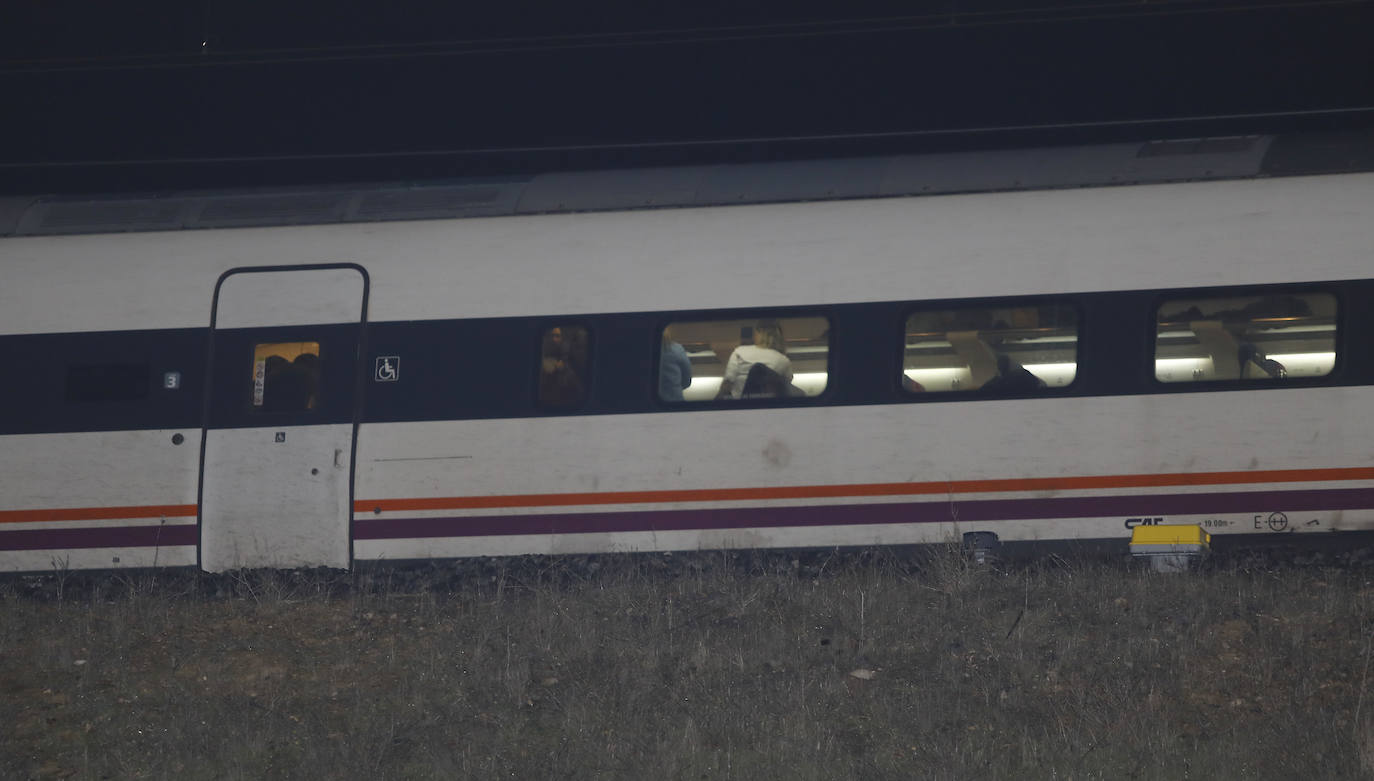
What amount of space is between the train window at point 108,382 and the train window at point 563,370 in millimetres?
3220

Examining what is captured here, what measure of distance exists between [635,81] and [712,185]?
5486mm

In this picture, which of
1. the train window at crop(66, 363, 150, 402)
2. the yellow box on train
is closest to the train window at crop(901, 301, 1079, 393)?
the yellow box on train

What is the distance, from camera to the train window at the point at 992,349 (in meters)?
9.42

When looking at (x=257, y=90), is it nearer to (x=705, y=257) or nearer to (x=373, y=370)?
(x=373, y=370)

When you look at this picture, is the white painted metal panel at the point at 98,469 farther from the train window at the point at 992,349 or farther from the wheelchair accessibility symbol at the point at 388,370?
the train window at the point at 992,349

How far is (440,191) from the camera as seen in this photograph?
10.7 metres

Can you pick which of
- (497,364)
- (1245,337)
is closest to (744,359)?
(497,364)

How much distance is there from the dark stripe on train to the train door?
0.08ft

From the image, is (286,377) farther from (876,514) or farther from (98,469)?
(876,514)

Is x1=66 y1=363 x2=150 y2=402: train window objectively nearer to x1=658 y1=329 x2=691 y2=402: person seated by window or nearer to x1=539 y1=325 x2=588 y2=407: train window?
x1=539 y1=325 x2=588 y2=407: train window

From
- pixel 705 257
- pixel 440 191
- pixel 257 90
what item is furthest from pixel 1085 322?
pixel 257 90

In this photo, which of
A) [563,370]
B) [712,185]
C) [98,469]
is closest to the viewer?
[563,370]

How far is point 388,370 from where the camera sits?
10289 mm

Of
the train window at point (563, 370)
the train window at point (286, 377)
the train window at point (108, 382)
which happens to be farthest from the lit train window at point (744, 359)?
the train window at point (108, 382)
